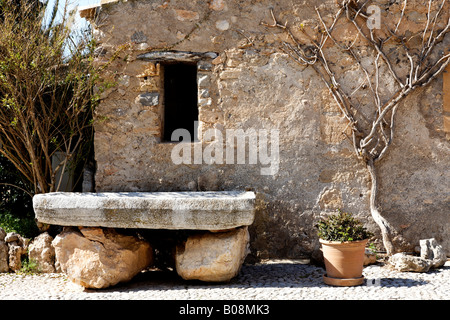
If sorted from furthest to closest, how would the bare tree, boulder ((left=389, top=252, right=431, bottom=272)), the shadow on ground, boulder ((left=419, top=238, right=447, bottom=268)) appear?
the bare tree
boulder ((left=419, top=238, right=447, bottom=268))
boulder ((left=389, top=252, right=431, bottom=272))
the shadow on ground

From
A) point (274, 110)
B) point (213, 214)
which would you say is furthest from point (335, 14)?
point (213, 214)

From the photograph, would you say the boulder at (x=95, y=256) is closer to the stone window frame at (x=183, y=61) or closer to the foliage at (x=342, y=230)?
the stone window frame at (x=183, y=61)

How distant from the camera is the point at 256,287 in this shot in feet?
12.7

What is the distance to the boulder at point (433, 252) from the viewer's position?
170 inches

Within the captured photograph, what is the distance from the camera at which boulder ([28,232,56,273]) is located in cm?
458

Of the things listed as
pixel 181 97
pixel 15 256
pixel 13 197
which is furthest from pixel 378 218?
pixel 13 197

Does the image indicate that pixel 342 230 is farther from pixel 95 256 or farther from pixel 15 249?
pixel 15 249

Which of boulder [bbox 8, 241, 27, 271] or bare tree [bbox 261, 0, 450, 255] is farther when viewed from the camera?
bare tree [bbox 261, 0, 450, 255]

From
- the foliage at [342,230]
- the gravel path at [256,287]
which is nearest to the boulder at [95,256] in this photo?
the gravel path at [256,287]

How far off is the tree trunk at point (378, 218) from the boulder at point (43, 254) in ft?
10.9

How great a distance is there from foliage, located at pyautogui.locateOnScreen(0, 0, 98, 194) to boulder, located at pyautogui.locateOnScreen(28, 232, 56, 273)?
0.61 m

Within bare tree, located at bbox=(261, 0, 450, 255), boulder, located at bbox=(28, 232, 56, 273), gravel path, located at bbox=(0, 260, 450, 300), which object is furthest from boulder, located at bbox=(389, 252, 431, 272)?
boulder, located at bbox=(28, 232, 56, 273)

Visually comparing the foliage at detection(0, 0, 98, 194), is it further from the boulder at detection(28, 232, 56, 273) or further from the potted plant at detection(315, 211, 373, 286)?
the potted plant at detection(315, 211, 373, 286)

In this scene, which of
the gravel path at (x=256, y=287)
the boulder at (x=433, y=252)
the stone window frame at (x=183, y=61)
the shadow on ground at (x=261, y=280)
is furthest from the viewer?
the stone window frame at (x=183, y=61)
